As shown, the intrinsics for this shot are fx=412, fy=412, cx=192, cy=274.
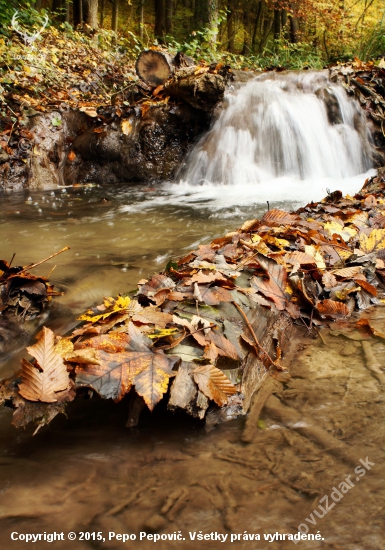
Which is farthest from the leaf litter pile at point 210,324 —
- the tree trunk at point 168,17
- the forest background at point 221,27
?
the tree trunk at point 168,17

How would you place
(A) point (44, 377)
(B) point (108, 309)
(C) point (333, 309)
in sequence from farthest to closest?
(C) point (333, 309) → (B) point (108, 309) → (A) point (44, 377)

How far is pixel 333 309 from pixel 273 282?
39 cm

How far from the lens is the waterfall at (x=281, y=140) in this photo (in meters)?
8.02

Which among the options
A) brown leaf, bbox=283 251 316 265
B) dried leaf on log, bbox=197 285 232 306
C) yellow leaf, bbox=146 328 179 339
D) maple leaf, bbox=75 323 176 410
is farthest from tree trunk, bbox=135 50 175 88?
maple leaf, bbox=75 323 176 410

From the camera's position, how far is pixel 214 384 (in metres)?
1.49

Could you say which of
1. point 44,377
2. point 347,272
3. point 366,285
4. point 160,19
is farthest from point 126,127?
point 160,19

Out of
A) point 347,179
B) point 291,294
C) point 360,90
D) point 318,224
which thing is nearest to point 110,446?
point 291,294

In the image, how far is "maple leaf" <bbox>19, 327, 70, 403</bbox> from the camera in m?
1.39

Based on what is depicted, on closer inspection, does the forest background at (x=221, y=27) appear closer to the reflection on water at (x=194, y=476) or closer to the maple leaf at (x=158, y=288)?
the maple leaf at (x=158, y=288)

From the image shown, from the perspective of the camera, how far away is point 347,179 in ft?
26.0

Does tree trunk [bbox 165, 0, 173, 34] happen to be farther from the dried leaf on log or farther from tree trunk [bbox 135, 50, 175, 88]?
the dried leaf on log

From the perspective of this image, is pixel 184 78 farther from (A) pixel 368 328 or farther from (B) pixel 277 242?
(A) pixel 368 328

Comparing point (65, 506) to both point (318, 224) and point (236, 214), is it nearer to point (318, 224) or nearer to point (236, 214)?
point (318, 224)

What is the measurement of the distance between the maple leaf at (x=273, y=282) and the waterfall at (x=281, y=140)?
5752mm
